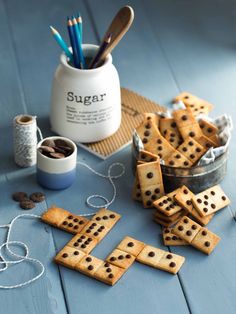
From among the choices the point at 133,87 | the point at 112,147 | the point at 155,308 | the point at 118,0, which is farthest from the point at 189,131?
the point at 118,0

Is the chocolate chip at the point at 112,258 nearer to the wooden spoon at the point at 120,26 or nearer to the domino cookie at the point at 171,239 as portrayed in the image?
the domino cookie at the point at 171,239

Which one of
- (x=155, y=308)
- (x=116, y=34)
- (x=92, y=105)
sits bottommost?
(x=155, y=308)

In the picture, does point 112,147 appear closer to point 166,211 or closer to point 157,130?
point 157,130

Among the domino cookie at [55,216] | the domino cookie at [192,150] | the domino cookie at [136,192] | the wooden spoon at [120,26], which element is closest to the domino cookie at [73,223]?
the domino cookie at [55,216]

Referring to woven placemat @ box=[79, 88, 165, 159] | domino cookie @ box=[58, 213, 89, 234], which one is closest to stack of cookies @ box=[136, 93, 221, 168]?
woven placemat @ box=[79, 88, 165, 159]

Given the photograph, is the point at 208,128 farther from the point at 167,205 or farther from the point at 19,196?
the point at 19,196

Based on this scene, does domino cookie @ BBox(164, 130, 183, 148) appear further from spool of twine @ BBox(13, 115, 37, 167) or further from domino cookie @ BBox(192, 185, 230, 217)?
spool of twine @ BBox(13, 115, 37, 167)

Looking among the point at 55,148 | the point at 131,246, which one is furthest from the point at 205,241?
the point at 55,148
